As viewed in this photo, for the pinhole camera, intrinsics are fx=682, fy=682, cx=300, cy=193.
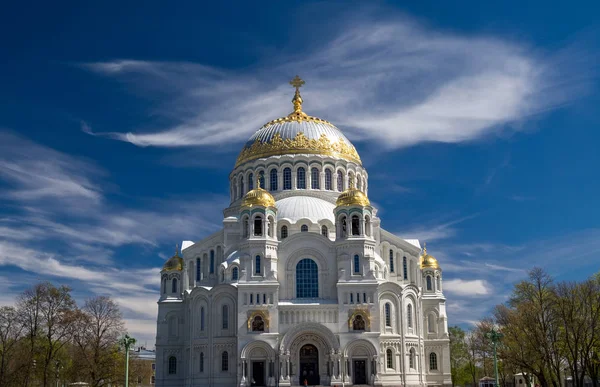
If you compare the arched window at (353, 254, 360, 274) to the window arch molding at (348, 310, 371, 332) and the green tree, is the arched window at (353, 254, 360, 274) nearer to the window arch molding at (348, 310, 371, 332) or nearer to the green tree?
the window arch molding at (348, 310, 371, 332)

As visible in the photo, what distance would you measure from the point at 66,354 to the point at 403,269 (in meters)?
29.4

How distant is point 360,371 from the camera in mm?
47375

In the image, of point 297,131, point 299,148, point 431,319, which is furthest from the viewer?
point 297,131

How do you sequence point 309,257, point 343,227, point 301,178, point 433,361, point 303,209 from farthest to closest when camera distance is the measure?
point 301,178 < point 303,209 < point 433,361 < point 343,227 < point 309,257

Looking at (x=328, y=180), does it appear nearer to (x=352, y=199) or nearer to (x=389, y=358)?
(x=352, y=199)

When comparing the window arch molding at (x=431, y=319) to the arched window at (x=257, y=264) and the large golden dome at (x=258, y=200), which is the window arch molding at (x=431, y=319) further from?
the large golden dome at (x=258, y=200)

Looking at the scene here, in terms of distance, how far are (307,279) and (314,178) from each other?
12.8 metres

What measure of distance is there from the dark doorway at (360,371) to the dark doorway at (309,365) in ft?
8.72

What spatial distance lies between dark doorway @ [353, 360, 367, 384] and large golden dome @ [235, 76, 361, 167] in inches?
806

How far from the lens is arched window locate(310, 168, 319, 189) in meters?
60.2

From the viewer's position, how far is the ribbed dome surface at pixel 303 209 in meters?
54.3

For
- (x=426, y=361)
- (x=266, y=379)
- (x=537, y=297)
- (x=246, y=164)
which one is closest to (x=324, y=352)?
(x=266, y=379)

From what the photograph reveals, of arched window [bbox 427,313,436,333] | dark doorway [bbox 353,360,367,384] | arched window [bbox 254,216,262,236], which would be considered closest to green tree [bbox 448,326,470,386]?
arched window [bbox 427,313,436,333]

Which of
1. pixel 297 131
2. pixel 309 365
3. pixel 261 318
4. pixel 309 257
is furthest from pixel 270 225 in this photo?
pixel 297 131
